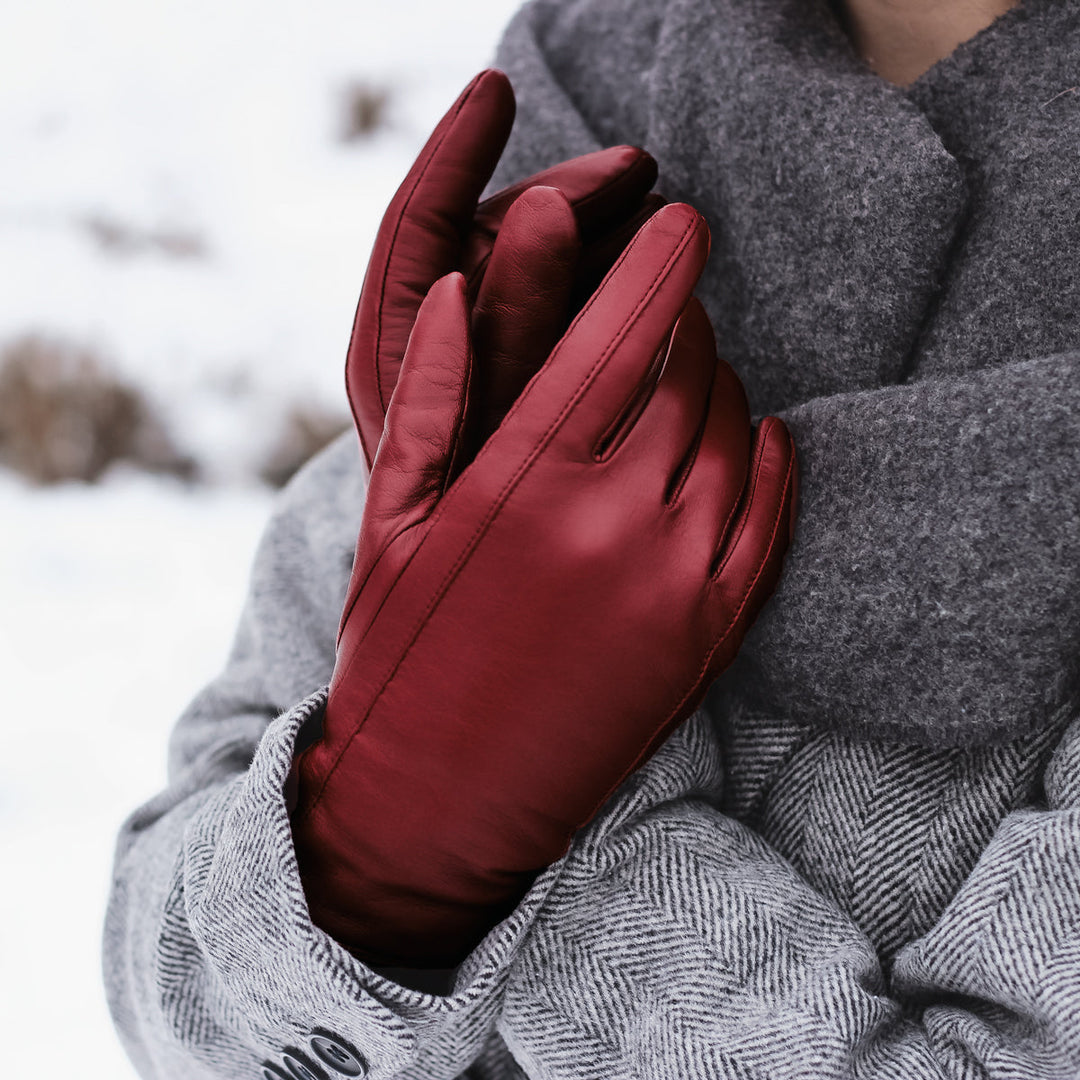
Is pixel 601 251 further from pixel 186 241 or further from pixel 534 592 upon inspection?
pixel 186 241

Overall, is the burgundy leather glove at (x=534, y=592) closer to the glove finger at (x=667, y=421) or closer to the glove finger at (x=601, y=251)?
the glove finger at (x=667, y=421)

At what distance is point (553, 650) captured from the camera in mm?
533

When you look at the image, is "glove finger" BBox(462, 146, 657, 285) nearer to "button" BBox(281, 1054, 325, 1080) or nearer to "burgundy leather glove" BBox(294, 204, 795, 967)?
"burgundy leather glove" BBox(294, 204, 795, 967)

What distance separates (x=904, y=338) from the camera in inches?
25.4

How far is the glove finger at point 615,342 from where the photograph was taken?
528mm

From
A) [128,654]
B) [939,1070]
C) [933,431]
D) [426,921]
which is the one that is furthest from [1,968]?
[933,431]

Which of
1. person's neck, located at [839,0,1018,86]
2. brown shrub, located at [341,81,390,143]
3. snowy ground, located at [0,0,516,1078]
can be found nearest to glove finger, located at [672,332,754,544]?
person's neck, located at [839,0,1018,86]

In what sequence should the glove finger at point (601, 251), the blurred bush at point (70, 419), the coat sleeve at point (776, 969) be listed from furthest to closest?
the blurred bush at point (70, 419) → the glove finger at point (601, 251) → the coat sleeve at point (776, 969)

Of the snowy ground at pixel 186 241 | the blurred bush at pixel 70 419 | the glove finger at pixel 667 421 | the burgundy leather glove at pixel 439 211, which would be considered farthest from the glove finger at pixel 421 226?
the blurred bush at pixel 70 419

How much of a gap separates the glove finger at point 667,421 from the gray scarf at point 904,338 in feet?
0.32

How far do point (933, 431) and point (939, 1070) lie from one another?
0.38 m

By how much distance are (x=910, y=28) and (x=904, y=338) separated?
0.25 m

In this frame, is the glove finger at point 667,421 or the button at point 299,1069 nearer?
the glove finger at point 667,421

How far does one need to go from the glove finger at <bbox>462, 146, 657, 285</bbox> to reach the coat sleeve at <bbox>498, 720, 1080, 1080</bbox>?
43 centimetres
